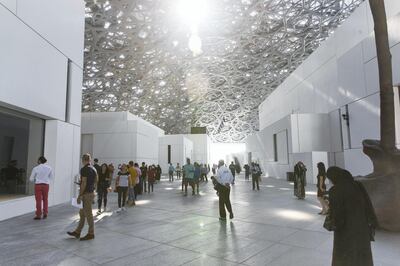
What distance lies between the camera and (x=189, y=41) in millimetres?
32344

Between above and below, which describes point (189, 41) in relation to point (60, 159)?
above

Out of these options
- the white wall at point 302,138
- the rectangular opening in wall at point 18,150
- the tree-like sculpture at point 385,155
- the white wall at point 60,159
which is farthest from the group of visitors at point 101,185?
the white wall at point 302,138

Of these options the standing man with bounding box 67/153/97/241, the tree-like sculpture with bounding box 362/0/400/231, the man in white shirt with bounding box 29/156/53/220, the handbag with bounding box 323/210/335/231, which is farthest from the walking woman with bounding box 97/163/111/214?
the handbag with bounding box 323/210/335/231

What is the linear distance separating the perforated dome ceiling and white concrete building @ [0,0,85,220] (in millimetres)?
15594

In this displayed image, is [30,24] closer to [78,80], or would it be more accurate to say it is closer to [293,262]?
[78,80]

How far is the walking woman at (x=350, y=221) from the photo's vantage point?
108 inches

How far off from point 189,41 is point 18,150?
26.0 m

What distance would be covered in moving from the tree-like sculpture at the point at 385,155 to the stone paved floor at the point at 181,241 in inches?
18.8

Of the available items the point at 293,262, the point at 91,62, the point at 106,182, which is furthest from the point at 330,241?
the point at 91,62

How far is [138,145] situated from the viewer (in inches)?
899

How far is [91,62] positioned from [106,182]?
29.3 metres

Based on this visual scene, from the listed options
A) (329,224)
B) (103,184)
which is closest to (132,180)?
(103,184)

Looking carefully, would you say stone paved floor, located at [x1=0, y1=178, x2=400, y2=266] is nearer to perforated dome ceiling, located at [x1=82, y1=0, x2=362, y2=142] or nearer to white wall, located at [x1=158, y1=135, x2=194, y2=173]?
perforated dome ceiling, located at [x1=82, y1=0, x2=362, y2=142]

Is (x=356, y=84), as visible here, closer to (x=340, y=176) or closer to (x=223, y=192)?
(x=223, y=192)
